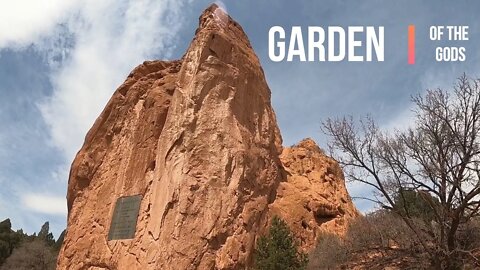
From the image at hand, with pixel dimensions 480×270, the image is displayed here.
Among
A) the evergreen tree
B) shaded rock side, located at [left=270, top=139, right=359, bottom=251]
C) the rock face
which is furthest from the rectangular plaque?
shaded rock side, located at [left=270, top=139, right=359, bottom=251]

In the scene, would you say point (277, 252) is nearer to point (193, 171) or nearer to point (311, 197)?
point (193, 171)

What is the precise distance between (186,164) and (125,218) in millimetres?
3177

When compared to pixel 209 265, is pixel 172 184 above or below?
above

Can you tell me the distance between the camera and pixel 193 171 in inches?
590

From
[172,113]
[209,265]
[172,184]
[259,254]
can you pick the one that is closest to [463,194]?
[259,254]

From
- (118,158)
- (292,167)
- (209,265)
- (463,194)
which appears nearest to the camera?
(463,194)

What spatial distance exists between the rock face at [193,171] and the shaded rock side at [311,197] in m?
0.07

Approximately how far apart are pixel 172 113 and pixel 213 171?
273cm

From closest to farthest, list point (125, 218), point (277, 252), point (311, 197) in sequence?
point (277, 252), point (125, 218), point (311, 197)

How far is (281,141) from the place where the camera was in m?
22.2

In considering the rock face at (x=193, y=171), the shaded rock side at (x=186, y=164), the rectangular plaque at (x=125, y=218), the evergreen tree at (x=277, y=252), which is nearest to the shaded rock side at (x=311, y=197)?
the rock face at (x=193, y=171)

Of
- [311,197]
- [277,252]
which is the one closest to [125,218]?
[277,252]

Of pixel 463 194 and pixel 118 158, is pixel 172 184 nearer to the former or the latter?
pixel 118 158

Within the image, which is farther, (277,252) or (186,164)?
(186,164)
